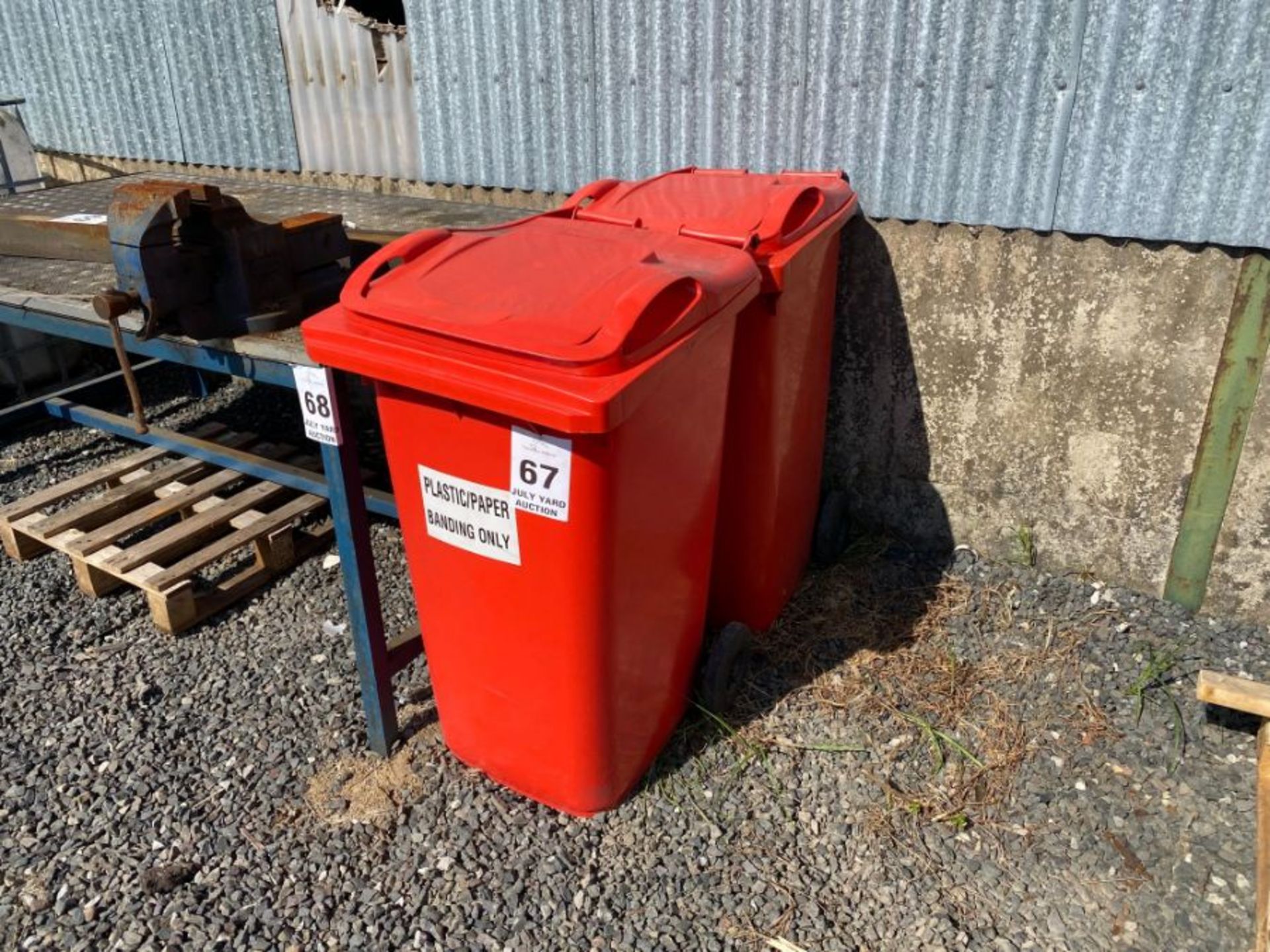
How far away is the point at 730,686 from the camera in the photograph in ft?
10.5

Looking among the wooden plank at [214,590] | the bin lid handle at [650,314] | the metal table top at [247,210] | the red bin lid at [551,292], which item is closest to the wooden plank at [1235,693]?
the red bin lid at [551,292]

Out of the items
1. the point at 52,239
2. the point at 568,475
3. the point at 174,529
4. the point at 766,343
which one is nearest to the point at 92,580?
the point at 174,529

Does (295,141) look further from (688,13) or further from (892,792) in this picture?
(892,792)

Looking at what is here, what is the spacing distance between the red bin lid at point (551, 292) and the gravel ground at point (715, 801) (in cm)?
145

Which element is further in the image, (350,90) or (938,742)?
(350,90)

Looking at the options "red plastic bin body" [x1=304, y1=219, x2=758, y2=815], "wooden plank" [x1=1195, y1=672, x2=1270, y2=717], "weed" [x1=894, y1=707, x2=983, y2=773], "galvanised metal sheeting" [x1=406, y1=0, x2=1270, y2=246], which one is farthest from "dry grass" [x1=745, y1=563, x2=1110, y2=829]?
"galvanised metal sheeting" [x1=406, y1=0, x2=1270, y2=246]

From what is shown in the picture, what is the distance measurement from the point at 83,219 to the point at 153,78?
2208mm

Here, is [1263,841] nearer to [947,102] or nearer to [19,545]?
[947,102]

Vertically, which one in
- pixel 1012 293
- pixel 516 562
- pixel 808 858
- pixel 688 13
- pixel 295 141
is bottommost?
pixel 808 858

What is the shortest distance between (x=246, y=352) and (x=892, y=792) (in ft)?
7.67

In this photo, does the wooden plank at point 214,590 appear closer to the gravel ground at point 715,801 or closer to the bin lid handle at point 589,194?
the gravel ground at point 715,801

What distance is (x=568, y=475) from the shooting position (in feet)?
7.25

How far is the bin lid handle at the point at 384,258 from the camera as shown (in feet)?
7.97

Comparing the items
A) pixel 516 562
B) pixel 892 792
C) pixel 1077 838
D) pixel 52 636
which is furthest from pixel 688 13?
pixel 52 636
